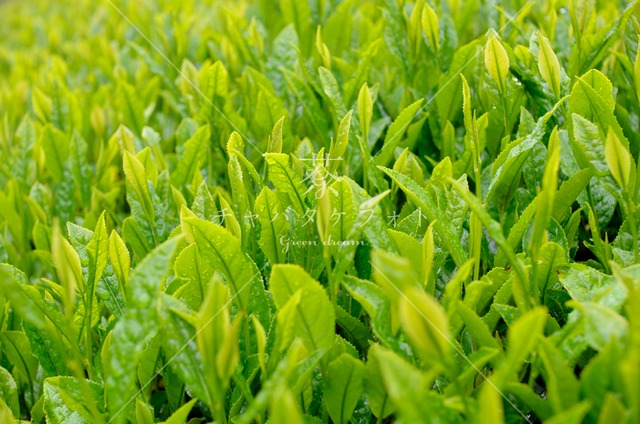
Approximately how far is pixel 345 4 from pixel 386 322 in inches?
66.9

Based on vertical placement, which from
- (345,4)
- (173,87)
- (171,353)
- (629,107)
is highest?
(345,4)

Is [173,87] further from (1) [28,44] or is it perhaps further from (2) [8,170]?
(1) [28,44]

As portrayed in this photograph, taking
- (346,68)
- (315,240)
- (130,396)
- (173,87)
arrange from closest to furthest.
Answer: (130,396), (315,240), (346,68), (173,87)

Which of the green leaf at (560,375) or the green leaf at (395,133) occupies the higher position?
the green leaf at (395,133)

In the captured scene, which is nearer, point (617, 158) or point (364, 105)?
point (617, 158)

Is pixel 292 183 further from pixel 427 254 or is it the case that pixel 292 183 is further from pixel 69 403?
pixel 69 403

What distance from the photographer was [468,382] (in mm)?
1226

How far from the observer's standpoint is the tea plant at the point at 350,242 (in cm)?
108

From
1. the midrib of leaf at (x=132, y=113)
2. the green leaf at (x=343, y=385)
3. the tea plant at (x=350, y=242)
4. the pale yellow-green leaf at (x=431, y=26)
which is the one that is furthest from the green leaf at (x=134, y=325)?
the midrib of leaf at (x=132, y=113)

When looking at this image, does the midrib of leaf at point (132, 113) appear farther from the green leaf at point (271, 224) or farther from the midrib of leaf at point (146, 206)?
the green leaf at point (271, 224)

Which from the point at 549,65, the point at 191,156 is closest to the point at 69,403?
the point at 191,156

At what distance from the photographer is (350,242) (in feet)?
3.96

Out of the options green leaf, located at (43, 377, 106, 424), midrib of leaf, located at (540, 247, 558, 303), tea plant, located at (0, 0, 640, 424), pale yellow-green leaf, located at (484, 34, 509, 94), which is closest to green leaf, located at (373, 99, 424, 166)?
tea plant, located at (0, 0, 640, 424)

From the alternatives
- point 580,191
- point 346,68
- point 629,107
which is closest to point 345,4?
point 346,68
